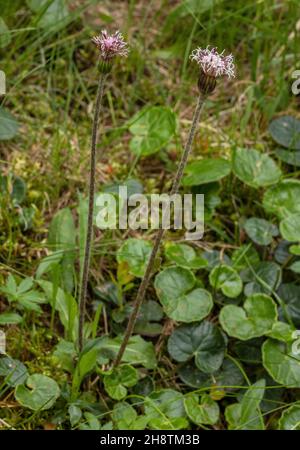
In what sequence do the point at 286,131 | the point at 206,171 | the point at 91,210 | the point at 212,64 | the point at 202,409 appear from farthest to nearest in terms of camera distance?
1. the point at 286,131
2. the point at 206,171
3. the point at 202,409
4. the point at 91,210
5. the point at 212,64

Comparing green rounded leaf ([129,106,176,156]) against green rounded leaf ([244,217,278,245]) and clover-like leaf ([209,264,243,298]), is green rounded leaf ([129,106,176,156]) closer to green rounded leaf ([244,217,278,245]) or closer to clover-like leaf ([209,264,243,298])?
green rounded leaf ([244,217,278,245])

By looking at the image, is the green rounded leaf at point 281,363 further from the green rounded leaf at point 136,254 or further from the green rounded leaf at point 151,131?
the green rounded leaf at point 151,131

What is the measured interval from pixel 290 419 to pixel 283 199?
0.95 metres

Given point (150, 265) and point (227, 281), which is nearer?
point (150, 265)

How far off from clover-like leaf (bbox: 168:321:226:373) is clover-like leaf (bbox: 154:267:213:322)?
0.06 metres

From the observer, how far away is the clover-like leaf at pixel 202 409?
91.4 inches

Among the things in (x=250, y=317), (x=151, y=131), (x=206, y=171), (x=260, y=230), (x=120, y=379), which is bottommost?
(x=120, y=379)

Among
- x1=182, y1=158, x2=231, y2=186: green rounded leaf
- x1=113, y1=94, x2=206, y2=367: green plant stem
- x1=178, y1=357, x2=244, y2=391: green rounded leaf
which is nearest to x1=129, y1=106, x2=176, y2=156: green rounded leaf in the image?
x1=182, y1=158, x2=231, y2=186: green rounded leaf

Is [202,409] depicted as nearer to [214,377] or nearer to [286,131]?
[214,377]

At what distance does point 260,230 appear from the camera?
9.20ft

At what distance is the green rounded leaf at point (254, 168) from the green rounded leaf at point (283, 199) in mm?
47

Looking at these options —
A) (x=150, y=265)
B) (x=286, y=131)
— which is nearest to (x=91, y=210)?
(x=150, y=265)

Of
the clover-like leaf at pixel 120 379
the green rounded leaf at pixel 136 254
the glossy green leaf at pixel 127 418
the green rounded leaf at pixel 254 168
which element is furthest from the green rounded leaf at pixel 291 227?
the glossy green leaf at pixel 127 418

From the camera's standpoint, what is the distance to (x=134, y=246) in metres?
2.65
